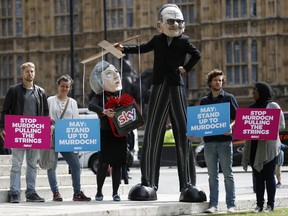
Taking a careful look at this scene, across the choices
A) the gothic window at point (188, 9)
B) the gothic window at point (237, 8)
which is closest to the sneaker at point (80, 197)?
the gothic window at point (237, 8)

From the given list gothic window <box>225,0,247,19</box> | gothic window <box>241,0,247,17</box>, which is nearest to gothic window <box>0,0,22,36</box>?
gothic window <box>225,0,247,19</box>

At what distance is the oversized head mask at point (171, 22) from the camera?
13852 mm

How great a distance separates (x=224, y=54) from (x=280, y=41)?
95.1 inches

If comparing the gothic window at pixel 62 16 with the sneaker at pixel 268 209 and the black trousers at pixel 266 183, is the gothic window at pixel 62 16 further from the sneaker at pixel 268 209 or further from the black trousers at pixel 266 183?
the sneaker at pixel 268 209

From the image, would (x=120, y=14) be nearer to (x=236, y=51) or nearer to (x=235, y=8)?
(x=235, y=8)

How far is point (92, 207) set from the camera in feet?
41.7

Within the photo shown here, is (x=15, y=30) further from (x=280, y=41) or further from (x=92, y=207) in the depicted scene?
(x=92, y=207)

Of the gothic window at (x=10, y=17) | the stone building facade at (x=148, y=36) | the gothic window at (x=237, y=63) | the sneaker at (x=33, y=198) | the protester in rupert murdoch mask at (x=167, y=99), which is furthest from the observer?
the gothic window at (x=10, y=17)

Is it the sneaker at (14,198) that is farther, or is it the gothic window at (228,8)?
the gothic window at (228,8)

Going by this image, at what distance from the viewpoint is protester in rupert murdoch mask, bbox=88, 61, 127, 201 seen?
1405 centimetres

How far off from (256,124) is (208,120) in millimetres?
643

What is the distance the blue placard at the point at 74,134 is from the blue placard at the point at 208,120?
1373mm

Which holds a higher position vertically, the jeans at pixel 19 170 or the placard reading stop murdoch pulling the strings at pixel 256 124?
the placard reading stop murdoch pulling the strings at pixel 256 124

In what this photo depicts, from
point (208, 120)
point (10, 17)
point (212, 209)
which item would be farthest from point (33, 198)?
point (10, 17)
